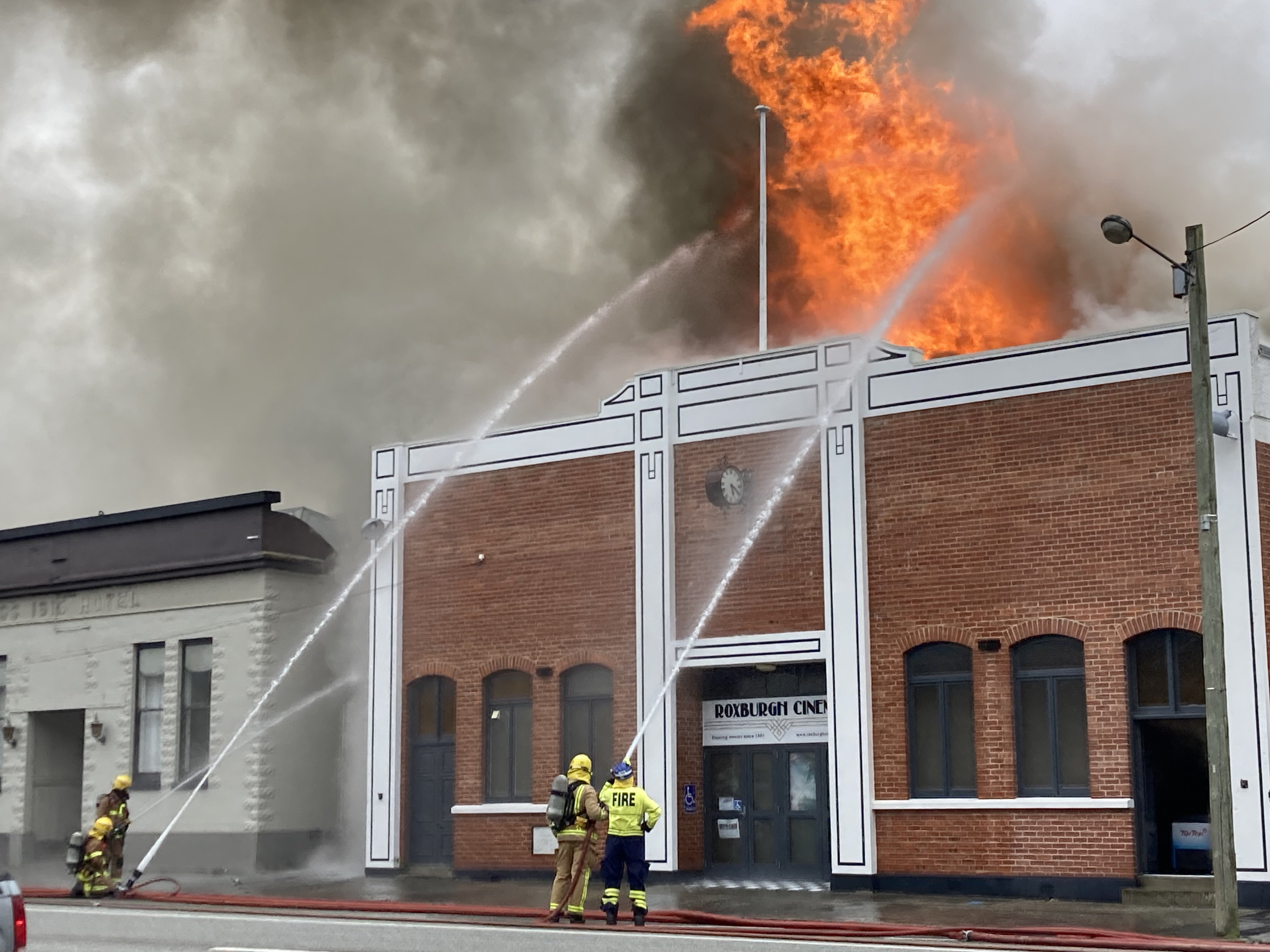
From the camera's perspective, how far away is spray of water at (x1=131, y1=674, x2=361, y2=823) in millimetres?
29688

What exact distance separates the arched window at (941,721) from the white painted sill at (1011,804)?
0.22 meters

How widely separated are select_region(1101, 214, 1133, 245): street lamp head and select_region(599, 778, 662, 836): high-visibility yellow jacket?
7523 millimetres

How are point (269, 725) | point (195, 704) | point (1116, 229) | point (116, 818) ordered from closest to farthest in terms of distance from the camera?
point (1116, 229)
point (116, 818)
point (269, 725)
point (195, 704)

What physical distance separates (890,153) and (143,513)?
50.1 ft

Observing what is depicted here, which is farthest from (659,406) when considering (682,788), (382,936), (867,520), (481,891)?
(382,936)

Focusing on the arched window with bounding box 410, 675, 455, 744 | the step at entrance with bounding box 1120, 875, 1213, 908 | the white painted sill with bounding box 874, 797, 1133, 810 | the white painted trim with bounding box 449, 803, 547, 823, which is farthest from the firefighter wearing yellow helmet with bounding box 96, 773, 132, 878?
the step at entrance with bounding box 1120, 875, 1213, 908

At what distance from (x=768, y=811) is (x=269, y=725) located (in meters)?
→ 9.87

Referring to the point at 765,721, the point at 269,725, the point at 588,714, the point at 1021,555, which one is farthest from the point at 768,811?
the point at 269,725

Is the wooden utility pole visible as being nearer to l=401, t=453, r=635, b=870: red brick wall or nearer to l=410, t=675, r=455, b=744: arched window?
l=401, t=453, r=635, b=870: red brick wall

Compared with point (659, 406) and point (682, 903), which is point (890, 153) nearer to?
point (659, 406)

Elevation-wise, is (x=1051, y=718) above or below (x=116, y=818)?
above

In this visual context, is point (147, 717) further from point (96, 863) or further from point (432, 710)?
point (96, 863)

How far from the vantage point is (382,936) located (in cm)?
1695

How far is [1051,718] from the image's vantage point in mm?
21453
